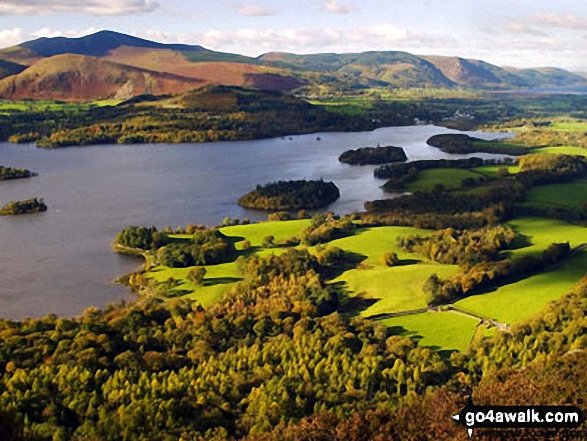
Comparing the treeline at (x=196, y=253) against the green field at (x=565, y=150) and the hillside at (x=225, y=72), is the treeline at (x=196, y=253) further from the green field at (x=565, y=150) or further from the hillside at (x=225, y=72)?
the hillside at (x=225, y=72)

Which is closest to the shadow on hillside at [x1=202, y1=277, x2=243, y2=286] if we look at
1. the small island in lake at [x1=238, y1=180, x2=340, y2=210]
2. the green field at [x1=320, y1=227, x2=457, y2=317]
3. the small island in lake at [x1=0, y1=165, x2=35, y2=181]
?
the green field at [x1=320, y1=227, x2=457, y2=317]

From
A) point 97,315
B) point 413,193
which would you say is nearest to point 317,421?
point 97,315

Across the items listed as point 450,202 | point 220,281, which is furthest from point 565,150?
point 220,281

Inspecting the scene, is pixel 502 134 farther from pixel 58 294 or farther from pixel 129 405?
pixel 129 405

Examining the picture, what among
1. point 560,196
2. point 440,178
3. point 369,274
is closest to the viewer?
point 369,274

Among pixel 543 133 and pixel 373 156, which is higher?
pixel 543 133

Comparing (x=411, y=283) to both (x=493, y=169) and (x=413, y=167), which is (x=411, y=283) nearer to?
(x=413, y=167)
